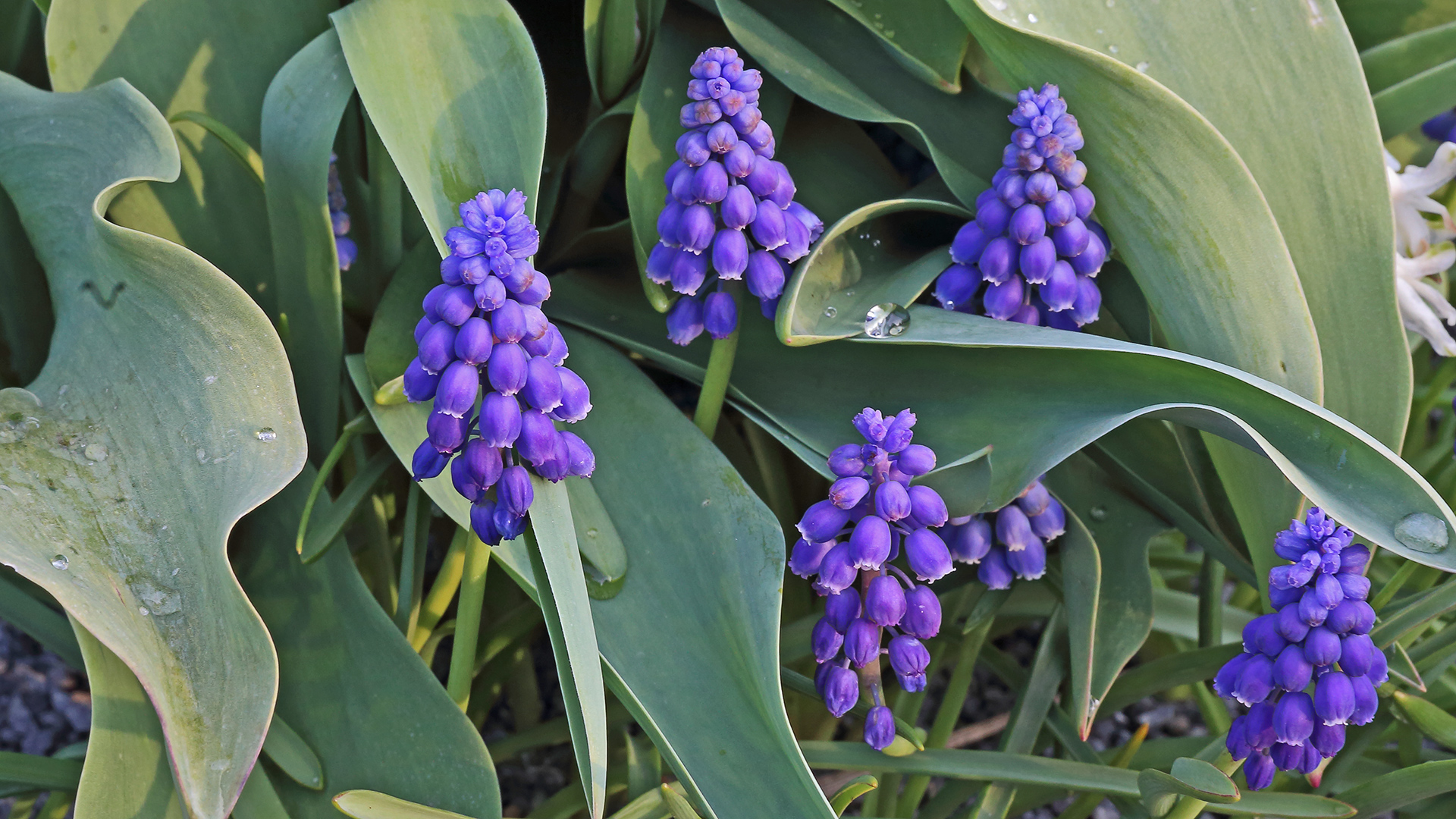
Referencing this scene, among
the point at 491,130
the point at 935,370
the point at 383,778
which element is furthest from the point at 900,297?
the point at 383,778

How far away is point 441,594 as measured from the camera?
1163 mm

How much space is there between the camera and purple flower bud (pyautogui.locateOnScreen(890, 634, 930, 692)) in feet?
3.05

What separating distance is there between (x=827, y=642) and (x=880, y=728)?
Answer: 4.5 inches

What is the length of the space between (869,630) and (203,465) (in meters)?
0.59

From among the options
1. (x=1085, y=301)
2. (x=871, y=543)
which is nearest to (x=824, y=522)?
(x=871, y=543)

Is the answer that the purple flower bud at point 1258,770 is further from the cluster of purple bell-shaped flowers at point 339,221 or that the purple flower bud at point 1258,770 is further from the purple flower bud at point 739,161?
the cluster of purple bell-shaped flowers at point 339,221

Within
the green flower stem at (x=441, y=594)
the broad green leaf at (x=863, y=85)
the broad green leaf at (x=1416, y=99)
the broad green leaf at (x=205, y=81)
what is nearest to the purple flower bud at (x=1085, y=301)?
the broad green leaf at (x=863, y=85)

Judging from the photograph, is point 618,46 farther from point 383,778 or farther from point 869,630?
point 383,778

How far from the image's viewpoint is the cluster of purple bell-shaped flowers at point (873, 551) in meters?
0.85

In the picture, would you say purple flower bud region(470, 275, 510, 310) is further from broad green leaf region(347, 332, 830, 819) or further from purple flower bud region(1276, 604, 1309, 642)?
purple flower bud region(1276, 604, 1309, 642)

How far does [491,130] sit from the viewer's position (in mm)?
948

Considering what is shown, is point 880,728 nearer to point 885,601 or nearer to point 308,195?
point 885,601

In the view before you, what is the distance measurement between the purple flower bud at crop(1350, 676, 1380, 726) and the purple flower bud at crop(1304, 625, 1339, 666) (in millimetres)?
33

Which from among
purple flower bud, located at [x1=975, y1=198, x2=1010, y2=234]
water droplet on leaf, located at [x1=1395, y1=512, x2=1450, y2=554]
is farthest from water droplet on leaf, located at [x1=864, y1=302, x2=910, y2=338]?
water droplet on leaf, located at [x1=1395, y1=512, x2=1450, y2=554]
